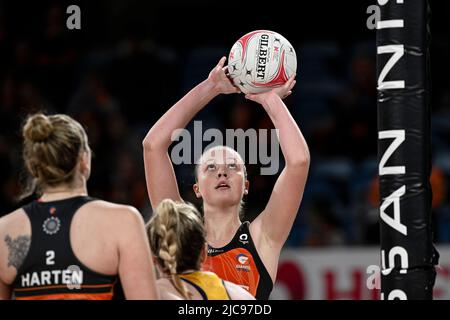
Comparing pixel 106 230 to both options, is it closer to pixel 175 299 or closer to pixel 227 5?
pixel 175 299

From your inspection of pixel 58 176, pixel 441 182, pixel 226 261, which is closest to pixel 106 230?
pixel 58 176

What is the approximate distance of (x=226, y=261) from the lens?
443 centimetres

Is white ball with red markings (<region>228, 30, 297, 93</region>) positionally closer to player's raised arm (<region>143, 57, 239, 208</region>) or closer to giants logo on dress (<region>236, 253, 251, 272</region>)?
player's raised arm (<region>143, 57, 239, 208</region>)

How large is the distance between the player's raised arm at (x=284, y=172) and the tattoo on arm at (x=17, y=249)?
56.4 inches

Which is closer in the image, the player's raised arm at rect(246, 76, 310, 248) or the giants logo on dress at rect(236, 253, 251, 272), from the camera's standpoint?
the player's raised arm at rect(246, 76, 310, 248)

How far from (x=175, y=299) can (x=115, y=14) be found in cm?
843

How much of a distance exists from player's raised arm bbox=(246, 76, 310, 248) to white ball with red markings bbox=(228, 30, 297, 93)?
0.05 m

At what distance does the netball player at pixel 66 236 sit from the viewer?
3.18 metres

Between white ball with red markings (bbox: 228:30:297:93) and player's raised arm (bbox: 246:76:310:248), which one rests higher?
white ball with red markings (bbox: 228:30:297:93)

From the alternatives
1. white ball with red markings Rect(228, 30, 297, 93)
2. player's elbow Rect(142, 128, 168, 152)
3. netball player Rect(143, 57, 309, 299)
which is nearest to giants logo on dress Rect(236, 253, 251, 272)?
netball player Rect(143, 57, 309, 299)

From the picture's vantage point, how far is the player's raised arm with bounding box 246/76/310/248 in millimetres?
4223

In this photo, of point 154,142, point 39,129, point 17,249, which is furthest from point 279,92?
point 17,249

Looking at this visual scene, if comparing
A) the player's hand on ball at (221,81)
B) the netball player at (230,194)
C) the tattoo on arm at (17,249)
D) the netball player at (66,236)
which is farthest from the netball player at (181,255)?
the player's hand on ball at (221,81)
